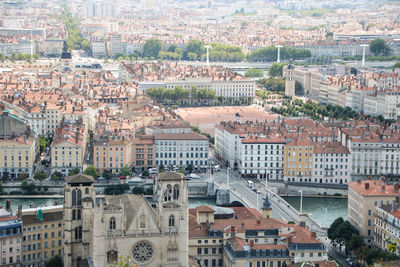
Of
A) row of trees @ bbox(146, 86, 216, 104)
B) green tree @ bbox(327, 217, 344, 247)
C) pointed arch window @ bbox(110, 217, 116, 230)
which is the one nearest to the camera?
pointed arch window @ bbox(110, 217, 116, 230)

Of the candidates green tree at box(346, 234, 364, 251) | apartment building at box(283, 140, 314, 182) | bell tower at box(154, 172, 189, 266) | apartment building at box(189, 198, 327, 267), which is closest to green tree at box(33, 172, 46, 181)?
apartment building at box(283, 140, 314, 182)

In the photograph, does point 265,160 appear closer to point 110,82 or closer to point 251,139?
point 251,139

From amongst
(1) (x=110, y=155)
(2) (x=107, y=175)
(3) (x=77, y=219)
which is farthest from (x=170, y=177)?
(1) (x=110, y=155)

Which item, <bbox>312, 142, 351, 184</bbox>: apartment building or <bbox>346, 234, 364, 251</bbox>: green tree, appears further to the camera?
<bbox>312, 142, 351, 184</bbox>: apartment building

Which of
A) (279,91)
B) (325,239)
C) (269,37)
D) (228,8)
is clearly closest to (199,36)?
(269,37)

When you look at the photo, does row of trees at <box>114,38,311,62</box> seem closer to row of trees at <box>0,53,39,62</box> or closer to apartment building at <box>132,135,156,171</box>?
row of trees at <box>0,53,39,62</box>

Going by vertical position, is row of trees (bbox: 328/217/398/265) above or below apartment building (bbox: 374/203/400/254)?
below

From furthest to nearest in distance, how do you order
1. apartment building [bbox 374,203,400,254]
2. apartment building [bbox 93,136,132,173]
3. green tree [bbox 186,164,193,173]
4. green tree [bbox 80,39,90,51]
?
green tree [bbox 80,39,90,51] < green tree [bbox 186,164,193,173] < apartment building [bbox 93,136,132,173] < apartment building [bbox 374,203,400,254]
